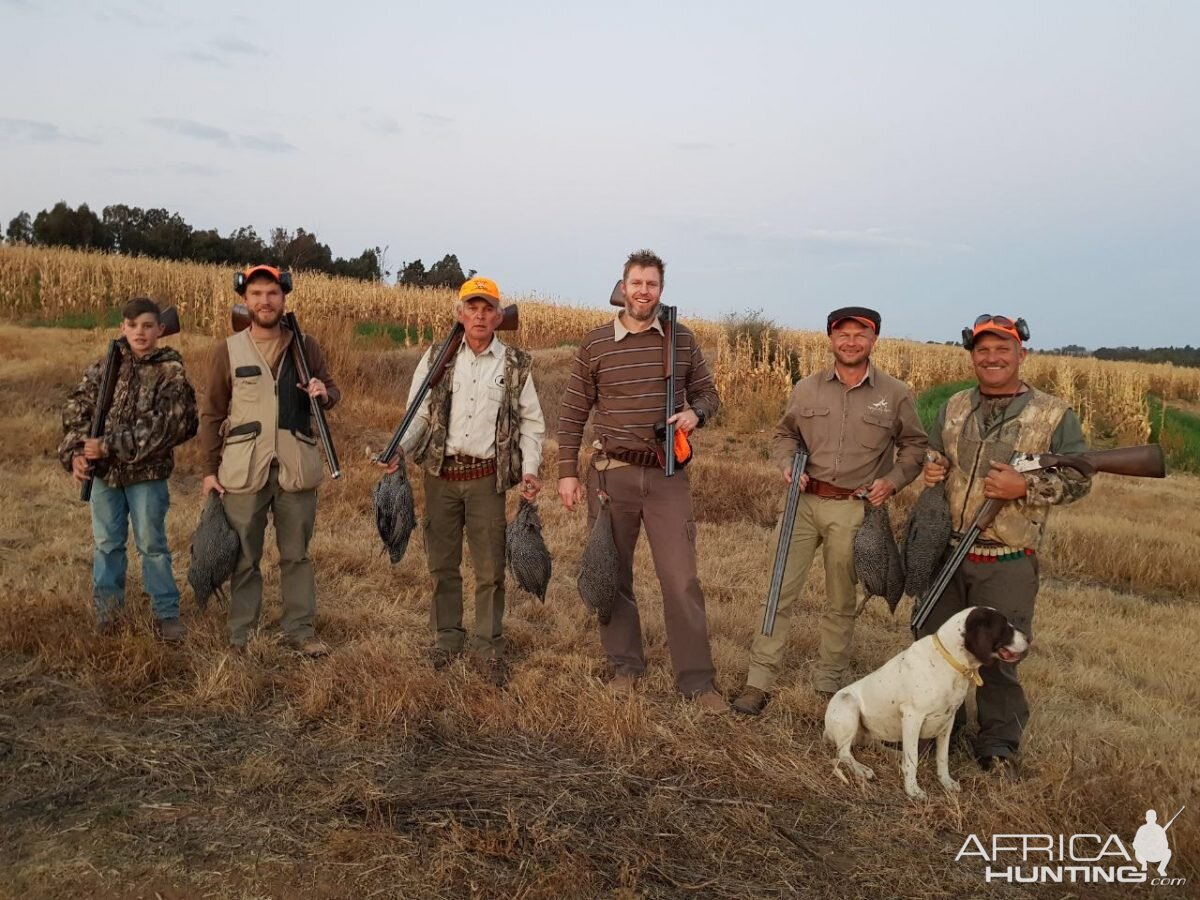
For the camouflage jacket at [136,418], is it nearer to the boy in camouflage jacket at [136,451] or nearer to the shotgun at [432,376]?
the boy in camouflage jacket at [136,451]

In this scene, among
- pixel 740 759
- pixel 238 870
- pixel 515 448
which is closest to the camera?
pixel 238 870

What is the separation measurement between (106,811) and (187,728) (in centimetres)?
82

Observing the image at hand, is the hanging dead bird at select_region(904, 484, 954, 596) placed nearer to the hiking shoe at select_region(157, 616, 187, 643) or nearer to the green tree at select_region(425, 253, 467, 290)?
the hiking shoe at select_region(157, 616, 187, 643)

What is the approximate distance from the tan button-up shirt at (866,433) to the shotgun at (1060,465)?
483 mm

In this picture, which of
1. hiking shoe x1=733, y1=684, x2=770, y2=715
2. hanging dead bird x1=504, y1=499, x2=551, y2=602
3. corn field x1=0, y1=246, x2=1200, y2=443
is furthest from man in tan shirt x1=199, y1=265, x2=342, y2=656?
corn field x1=0, y1=246, x2=1200, y2=443

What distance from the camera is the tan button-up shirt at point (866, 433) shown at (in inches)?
193

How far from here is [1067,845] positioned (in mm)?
3787

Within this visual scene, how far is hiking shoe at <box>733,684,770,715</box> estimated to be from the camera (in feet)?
16.6

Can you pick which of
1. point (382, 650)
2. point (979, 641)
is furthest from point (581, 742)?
point (979, 641)

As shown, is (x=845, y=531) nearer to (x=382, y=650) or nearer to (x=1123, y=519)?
(x=382, y=650)

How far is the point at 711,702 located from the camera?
16.6 ft
